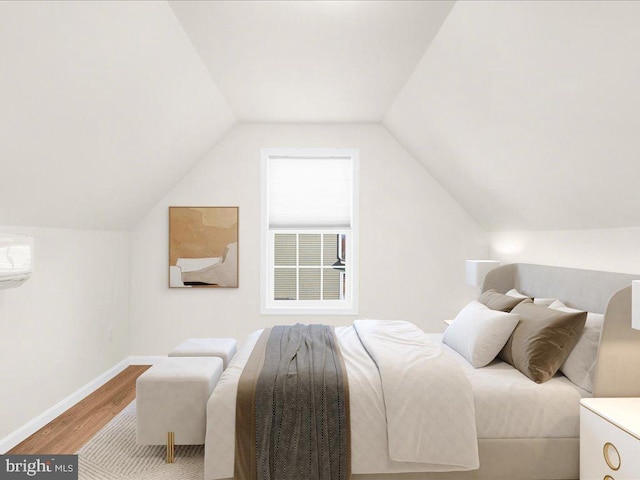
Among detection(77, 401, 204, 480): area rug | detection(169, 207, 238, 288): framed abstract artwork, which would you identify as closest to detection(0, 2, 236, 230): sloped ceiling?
detection(169, 207, 238, 288): framed abstract artwork

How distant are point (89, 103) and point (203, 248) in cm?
256

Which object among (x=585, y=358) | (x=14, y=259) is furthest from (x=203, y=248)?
(x=585, y=358)

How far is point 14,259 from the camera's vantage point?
8.34 ft

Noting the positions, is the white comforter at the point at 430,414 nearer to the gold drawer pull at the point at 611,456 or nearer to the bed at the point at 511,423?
the bed at the point at 511,423

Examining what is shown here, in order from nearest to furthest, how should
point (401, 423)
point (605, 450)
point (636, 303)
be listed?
point (636, 303) → point (605, 450) → point (401, 423)

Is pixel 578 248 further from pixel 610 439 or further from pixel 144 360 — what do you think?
pixel 144 360

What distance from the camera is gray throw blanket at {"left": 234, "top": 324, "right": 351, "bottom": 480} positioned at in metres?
2.32

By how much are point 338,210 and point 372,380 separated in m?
2.89

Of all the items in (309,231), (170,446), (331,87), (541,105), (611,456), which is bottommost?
(170,446)

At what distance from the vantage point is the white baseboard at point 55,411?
287 centimetres

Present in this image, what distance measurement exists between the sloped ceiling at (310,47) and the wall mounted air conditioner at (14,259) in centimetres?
157

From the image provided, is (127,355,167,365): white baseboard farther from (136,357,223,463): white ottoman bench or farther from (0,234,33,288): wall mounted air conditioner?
(0,234,33,288): wall mounted air conditioner

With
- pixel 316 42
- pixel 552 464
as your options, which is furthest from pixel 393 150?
pixel 552 464

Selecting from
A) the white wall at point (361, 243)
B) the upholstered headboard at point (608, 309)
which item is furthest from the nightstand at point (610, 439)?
Answer: the white wall at point (361, 243)
